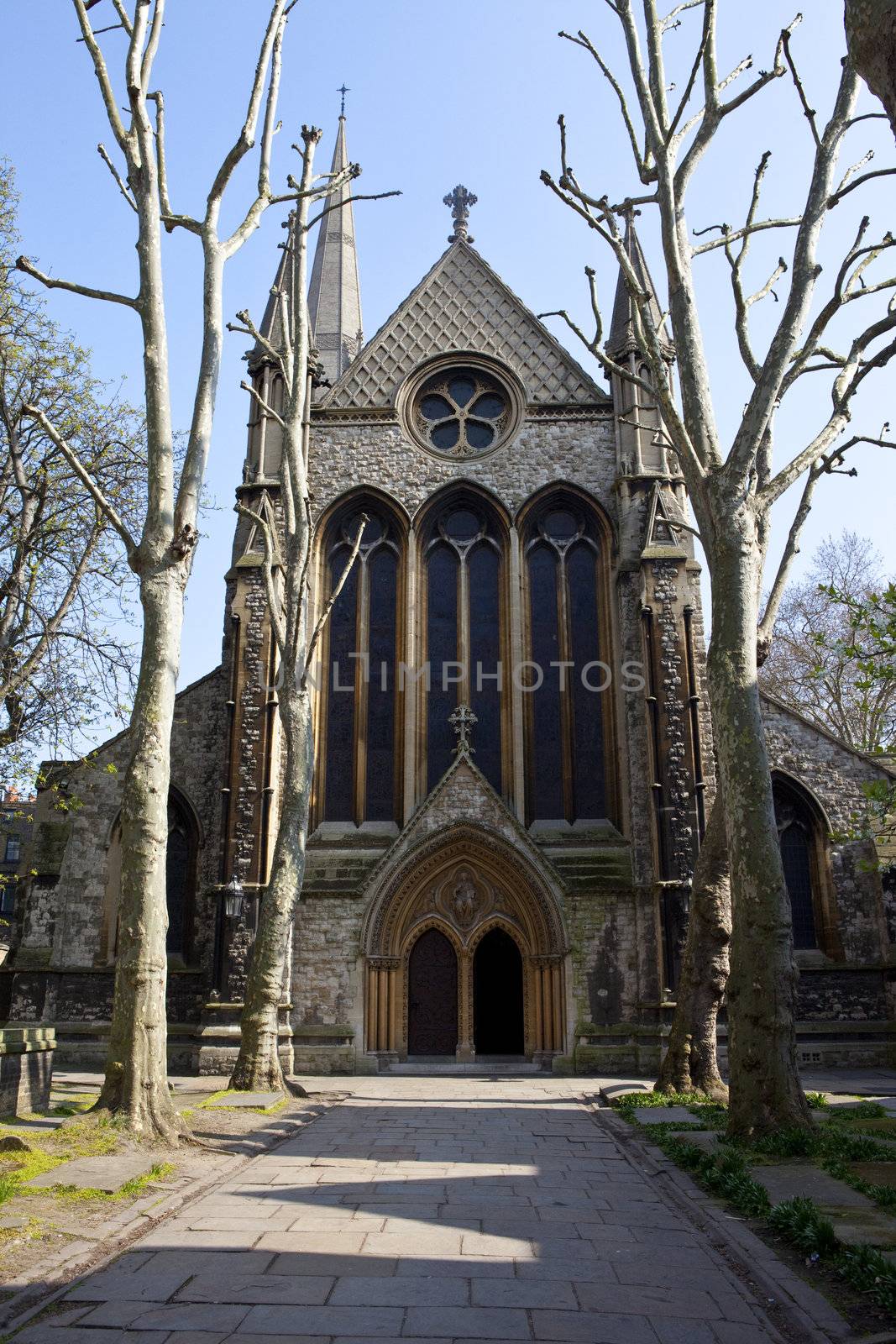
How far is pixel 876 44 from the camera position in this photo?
3.58 m

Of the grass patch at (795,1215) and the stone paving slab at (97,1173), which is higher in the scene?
the stone paving slab at (97,1173)

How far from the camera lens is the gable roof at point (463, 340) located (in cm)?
2009

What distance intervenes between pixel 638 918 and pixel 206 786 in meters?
7.47

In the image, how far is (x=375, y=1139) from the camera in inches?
359

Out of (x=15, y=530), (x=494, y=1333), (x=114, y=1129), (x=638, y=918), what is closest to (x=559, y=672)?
(x=638, y=918)

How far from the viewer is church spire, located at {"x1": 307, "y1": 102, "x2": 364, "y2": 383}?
26.5 m

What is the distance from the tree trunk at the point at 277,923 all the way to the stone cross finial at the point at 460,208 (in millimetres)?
12798

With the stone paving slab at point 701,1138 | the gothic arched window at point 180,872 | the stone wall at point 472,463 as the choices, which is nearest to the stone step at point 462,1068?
the gothic arched window at point 180,872

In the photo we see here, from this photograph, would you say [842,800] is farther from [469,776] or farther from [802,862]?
[469,776]

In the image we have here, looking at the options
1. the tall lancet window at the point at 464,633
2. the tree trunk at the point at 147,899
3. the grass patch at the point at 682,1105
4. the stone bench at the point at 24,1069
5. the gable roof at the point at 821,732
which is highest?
the tall lancet window at the point at 464,633

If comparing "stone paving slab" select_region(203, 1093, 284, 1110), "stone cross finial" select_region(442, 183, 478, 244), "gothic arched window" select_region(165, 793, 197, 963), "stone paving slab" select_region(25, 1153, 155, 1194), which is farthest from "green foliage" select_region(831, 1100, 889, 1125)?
"stone cross finial" select_region(442, 183, 478, 244)

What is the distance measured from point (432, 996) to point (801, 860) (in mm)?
6647

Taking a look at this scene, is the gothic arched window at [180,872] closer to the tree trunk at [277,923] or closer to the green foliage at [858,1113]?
the tree trunk at [277,923]

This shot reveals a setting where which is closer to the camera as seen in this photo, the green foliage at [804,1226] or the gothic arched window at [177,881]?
the green foliage at [804,1226]
